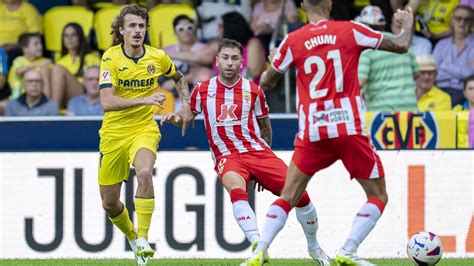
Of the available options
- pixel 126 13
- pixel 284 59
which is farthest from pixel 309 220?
pixel 126 13

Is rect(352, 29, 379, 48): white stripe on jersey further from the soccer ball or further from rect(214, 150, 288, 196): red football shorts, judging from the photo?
rect(214, 150, 288, 196): red football shorts

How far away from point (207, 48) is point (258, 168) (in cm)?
486

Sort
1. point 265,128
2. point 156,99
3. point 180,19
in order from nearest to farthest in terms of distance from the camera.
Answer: point 156,99, point 265,128, point 180,19

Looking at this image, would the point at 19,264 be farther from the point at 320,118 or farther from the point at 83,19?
the point at 83,19

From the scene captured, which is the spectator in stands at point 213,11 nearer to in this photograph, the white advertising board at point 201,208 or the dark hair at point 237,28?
the dark hair at point 237,28

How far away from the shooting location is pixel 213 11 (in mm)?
14977

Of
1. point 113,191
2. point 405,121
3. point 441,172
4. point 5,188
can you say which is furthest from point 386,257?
point 5,188

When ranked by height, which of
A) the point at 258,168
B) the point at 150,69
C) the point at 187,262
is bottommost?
the point at 187,262

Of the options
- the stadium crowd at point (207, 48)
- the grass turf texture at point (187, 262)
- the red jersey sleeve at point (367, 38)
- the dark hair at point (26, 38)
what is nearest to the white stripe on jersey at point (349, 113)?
the red jersey sleeve at point (367, 38)

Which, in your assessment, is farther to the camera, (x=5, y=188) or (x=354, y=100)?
(x=5, y=188)

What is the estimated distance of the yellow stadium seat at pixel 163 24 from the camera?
48.7 ft

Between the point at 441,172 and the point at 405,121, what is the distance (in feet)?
4.20

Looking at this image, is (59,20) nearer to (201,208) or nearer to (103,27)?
(103,27)

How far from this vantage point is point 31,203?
40.2 ft
